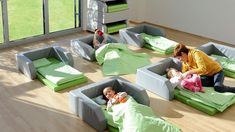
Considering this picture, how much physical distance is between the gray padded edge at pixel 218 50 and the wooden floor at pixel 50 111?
0.64m

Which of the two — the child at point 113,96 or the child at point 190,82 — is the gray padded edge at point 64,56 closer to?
the child at point 113,96

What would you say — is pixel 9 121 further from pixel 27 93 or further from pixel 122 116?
pixel 122 116

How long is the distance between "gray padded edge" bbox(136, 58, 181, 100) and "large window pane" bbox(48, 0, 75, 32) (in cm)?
237

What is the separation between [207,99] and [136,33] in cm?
223

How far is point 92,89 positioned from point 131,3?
3493 millimetres

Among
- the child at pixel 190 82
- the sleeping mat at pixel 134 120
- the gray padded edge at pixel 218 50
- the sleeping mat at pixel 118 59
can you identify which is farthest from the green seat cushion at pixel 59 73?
the gray padded edge at pixel 218 50

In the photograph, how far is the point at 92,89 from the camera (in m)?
3.50

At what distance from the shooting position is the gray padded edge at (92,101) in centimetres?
309

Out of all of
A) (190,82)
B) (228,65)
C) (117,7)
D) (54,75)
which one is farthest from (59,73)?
(228,65)

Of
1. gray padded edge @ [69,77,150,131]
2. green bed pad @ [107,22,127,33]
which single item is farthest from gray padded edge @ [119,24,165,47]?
gray padded edge @ [69,77,150,131]

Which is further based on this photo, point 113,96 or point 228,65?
point 228,65

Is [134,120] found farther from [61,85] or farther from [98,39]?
[98,39]

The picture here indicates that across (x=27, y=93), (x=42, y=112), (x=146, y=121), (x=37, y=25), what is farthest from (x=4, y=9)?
(x=146, y=121)

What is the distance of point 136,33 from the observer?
5.48 meters
